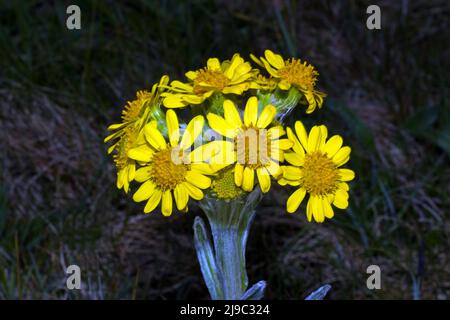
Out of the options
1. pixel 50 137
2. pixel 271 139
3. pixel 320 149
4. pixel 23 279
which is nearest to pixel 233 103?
pixel 271 139

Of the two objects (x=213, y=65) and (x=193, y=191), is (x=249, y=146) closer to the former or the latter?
(x=193, y=191)

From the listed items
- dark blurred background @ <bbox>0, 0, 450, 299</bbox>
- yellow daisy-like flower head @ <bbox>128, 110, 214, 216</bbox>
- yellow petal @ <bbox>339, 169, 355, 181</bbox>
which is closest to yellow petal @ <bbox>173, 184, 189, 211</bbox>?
yellow daisy-like flower head @ <bbox>128, 110, 214, 216</bbox>

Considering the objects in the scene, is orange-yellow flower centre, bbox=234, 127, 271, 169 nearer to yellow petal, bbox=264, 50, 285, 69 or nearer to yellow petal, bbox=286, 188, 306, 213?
yellow petal, bbox=286, 188, 306, 213

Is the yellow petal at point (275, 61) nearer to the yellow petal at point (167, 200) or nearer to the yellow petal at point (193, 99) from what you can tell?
the yellow petal at point (193, 99)

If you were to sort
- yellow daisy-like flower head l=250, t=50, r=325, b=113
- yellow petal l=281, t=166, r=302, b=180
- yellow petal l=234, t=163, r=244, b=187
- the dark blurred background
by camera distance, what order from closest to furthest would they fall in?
1. yellow petal l=234, t=163, r=244, b=187
2. yellow petal l=281, t=166, r=302, b=180
3. yellow daisy-like flower head l=250, t=50, r=325, b=113
4. the dark blurred background

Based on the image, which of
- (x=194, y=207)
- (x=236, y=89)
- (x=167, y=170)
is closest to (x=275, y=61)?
(x=236, y=89)
